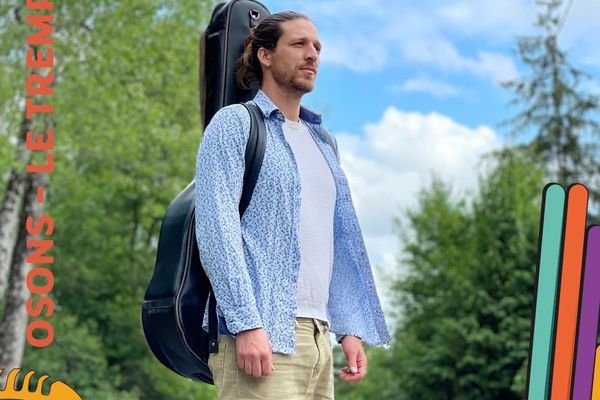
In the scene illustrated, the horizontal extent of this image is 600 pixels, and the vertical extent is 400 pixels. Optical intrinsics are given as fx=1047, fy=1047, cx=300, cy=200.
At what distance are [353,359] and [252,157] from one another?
0.70 metres

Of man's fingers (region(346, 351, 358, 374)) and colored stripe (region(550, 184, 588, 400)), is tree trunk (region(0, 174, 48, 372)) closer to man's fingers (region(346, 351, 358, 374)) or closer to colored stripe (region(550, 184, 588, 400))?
man's fingers (region(346, 351, 358, 374))

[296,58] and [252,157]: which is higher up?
[296,58]

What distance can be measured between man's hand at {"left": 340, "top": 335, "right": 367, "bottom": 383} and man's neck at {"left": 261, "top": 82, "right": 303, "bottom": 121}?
676 mm

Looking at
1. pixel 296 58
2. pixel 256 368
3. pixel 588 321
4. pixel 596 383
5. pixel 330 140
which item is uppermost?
pixel 296 58

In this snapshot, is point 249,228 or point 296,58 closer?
point 249,228

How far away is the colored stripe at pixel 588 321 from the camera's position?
287cm

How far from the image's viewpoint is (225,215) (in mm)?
2662

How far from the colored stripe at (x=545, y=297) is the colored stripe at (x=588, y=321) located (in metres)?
0.08

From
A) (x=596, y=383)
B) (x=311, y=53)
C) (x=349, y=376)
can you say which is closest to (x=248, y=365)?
(x=349, y=376)

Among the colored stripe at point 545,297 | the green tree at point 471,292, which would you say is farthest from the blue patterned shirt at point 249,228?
the green tree at point 471,292

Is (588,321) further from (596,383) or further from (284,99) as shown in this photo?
(284,99)

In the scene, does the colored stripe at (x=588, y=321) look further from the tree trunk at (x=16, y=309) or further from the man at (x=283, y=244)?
the tree trunk at (x=16, y=309)

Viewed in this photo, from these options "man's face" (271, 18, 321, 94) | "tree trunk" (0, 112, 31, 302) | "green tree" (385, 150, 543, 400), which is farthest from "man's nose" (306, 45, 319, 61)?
"green tree" (385, 150, 543, 400)

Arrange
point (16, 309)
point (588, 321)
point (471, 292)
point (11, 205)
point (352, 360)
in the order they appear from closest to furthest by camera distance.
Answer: point (588, 321) < point (352, 360) < point (11, 205) < point (16, 309) < point (471, 292)
